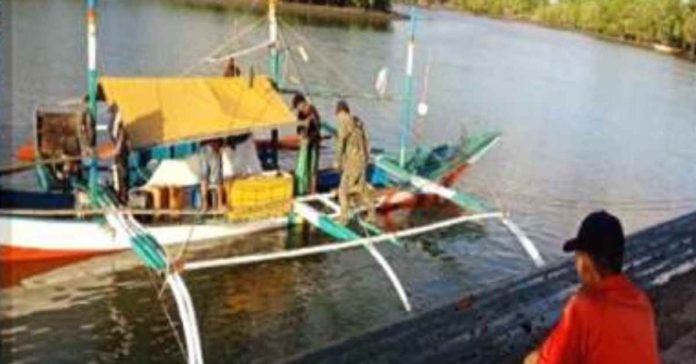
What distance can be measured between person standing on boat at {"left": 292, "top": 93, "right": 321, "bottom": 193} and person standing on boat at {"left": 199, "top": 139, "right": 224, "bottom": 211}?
5.34 ft

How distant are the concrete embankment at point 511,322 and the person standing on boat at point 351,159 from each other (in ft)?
15.9

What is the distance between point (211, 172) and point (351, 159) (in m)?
2.32

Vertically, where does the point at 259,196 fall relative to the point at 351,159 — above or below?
below

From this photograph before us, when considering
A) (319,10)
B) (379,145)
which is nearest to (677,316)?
(379,145)

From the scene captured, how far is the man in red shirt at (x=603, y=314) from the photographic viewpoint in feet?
13.6

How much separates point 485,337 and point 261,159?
10.4 meters

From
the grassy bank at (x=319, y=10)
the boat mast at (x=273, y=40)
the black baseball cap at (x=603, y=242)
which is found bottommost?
the black baseball cap at (x=603, y=242)

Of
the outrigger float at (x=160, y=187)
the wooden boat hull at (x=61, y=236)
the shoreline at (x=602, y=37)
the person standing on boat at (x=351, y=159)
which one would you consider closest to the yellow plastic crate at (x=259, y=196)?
the outrigger float at (x=160, y=187)

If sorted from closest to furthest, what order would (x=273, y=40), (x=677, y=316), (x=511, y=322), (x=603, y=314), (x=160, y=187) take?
(x=603, y=314) < (x=511, y=322) < (x=677, y=316) < (x=160, y=187) < (x=273, y=40)

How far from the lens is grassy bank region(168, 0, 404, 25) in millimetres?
69312

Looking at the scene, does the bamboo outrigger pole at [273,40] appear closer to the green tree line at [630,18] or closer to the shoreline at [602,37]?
the shoreline at [602,37]

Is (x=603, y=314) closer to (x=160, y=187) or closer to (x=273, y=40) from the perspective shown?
(x=160, y=187)

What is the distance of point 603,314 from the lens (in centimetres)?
413

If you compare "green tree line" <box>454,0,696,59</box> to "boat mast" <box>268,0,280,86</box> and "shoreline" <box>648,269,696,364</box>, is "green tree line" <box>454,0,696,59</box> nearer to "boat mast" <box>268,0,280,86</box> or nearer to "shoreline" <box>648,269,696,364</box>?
"boat mast" <box>268,0,280,86</box>
